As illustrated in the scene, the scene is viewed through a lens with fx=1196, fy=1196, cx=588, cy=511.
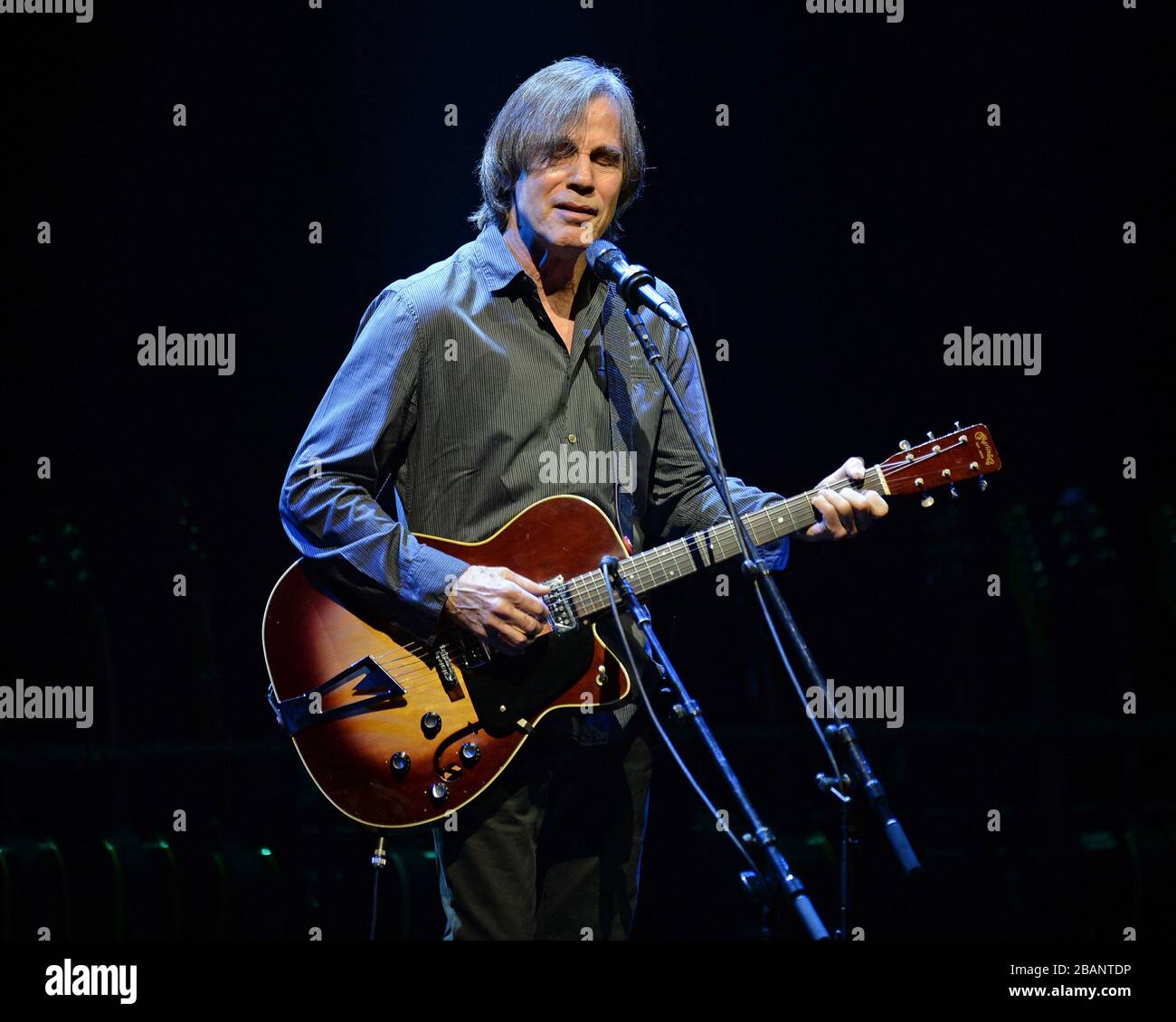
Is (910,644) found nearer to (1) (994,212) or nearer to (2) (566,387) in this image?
(1) (994,212)

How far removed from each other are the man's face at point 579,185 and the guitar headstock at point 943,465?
86cm

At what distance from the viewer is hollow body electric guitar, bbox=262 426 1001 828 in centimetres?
255

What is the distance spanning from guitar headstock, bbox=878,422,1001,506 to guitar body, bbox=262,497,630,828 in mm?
633

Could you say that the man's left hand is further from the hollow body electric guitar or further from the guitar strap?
the guitar strap

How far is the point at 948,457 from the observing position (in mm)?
2652

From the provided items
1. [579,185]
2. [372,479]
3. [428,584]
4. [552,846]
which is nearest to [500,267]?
[579,185]

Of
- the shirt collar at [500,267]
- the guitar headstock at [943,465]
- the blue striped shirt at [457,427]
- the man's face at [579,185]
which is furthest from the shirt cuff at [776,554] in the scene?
the man's face at [579,185]

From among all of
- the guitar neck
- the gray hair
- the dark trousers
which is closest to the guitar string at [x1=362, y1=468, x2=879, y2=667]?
the guitar neck

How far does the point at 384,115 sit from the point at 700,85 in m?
1.13

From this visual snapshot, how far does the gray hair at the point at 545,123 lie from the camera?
278 cm

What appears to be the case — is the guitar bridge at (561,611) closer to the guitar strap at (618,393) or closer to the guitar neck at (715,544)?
the guitar neck at (715,544)

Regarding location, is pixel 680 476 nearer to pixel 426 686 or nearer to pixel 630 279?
pixel 630 279

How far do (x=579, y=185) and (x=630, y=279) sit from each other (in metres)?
0.43

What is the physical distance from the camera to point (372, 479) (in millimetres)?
2674
